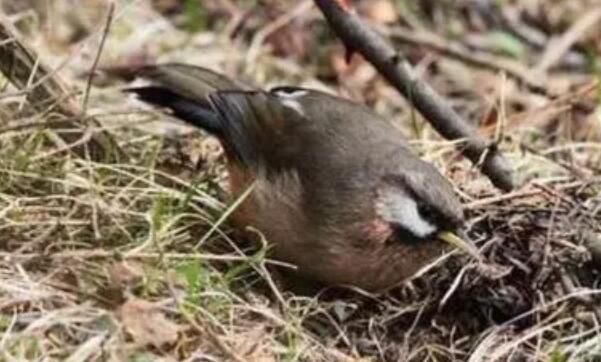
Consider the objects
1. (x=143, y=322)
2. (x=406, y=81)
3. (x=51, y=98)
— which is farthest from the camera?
→ (x=406, y=81)

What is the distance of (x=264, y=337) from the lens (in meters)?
4.47

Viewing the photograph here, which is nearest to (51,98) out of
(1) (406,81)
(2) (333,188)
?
(2) (333,188)

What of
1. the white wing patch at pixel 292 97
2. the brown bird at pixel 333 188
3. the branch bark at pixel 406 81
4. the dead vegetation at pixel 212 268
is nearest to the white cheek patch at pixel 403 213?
the brown bird at pixel 333 188

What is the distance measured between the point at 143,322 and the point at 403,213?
2.98 ft

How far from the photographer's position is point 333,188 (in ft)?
15.3

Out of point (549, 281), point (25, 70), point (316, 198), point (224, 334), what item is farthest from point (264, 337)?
point (25, 70)

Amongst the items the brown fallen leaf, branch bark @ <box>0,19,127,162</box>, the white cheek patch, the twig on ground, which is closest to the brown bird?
the white cheek patch

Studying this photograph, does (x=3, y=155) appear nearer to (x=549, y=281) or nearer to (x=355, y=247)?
(x=355, y=247)

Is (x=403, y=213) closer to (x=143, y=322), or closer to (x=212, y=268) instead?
(x=212, y=268)

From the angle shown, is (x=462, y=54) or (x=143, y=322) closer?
(x=143, y=322)

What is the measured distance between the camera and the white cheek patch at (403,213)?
15.0ft

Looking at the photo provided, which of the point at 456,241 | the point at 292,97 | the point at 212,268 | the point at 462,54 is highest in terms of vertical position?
the point at 292,97

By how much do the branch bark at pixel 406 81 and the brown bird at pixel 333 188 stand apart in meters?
0.46

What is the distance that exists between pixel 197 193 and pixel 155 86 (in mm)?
452
